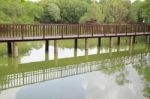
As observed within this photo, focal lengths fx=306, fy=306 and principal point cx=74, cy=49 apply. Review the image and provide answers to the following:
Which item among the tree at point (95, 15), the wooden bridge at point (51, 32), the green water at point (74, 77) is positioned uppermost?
the tree at point (95, 15)

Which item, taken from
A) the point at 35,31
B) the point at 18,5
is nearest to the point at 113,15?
the point at 18,5

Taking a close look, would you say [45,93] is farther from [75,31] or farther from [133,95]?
[75,31]

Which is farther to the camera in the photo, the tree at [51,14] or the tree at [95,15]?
the tree at [51,14]

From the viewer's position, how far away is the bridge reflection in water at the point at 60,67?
13.4m

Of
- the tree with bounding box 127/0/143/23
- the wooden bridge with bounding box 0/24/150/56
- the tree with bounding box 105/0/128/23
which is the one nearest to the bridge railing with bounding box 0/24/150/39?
the wooden bridge with bounding box 0/24/150/56

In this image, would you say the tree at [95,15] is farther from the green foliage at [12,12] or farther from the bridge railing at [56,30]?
the bridge railing at [56,30]

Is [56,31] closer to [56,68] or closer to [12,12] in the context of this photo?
[56,68]

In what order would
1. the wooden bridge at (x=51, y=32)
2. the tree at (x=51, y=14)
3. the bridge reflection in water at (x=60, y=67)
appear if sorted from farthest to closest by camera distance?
the tree at (x=51, y=14), the wooden bridge at (x=51, y=32), the bridge reflection in water at (x=60, y=67)

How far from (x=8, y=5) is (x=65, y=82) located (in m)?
18.3

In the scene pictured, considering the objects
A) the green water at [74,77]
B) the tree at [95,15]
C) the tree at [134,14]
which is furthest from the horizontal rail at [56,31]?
the tree at [95,15]

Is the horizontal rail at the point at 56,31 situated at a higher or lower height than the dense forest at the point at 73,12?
lower

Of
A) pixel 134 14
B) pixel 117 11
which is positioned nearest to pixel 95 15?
pixel 117 11

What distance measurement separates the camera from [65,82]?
43.4ft

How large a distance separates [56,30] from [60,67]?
4.24 m
